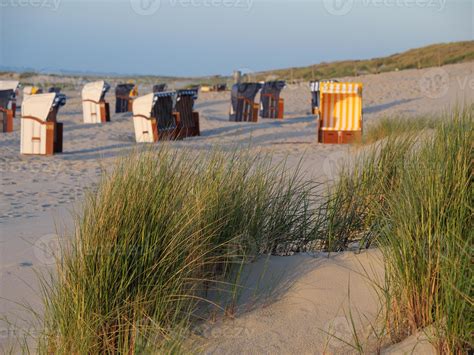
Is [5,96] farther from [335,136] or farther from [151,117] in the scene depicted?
[335,136]

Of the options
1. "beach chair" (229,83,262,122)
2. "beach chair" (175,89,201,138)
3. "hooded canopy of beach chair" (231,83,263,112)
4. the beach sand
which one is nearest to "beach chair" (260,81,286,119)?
the beach sand

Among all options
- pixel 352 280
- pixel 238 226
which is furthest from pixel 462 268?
pixel 238 226

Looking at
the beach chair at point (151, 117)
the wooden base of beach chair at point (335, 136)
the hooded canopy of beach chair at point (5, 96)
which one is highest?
the hooded canopy of beach chair at point (5, 96)

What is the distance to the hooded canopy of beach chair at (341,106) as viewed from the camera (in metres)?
13.2

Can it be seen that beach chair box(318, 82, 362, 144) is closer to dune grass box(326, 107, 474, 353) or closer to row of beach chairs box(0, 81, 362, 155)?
row of beach chairs box(0, 81, 362, 155)

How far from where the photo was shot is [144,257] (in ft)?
10.3

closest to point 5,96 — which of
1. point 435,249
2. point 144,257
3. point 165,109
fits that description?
point 165,109

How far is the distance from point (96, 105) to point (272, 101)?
5.13 meters

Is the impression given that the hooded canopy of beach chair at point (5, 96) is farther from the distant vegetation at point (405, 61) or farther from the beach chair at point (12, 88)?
the distant vegetation at point (405, 61)

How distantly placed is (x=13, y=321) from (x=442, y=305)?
2144 millimetres

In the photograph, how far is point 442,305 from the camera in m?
3.09

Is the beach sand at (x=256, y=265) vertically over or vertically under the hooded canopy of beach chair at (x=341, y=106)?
under

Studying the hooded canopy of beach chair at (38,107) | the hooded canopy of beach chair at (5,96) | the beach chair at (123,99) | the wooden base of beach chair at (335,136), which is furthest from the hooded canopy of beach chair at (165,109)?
the beach chair at (123,99)

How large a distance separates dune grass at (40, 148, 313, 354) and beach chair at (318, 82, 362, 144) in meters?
9.46
